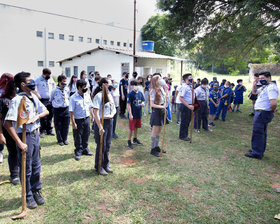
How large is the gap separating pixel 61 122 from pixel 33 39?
79.7 feet

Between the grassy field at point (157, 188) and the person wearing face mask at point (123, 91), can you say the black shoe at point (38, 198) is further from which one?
the person wearing face mask at point (123, 91)

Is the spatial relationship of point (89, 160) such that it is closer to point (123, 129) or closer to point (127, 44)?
point (123, 129)

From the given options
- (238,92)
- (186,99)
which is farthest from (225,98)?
(186,99)

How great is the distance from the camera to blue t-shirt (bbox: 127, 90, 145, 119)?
565cm

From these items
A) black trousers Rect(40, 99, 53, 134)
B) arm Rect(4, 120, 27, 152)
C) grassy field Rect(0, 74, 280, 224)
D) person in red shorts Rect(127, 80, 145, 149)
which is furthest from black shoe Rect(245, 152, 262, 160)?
black trousers Rect(40, 99, 53, 134)

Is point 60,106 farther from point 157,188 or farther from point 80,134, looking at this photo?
point 157,188

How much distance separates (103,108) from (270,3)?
823cm

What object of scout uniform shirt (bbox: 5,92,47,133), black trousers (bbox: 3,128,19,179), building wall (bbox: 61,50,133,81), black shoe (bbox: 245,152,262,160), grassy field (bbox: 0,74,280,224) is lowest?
grassy field (bbox: 0,74,280,224)

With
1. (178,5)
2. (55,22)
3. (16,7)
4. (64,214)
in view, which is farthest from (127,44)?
(64,214)

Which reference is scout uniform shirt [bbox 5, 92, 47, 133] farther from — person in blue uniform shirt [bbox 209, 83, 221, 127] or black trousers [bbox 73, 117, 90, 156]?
person in blue uniform shirt [bbox 209, 83, 221, 127]

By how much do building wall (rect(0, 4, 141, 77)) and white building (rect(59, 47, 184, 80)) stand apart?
25.2 ft

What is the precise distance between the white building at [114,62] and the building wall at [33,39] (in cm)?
768

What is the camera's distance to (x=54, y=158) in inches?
197

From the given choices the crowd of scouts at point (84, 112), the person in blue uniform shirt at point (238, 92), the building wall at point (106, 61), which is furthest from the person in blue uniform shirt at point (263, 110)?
the building wall at point (106, 61)
